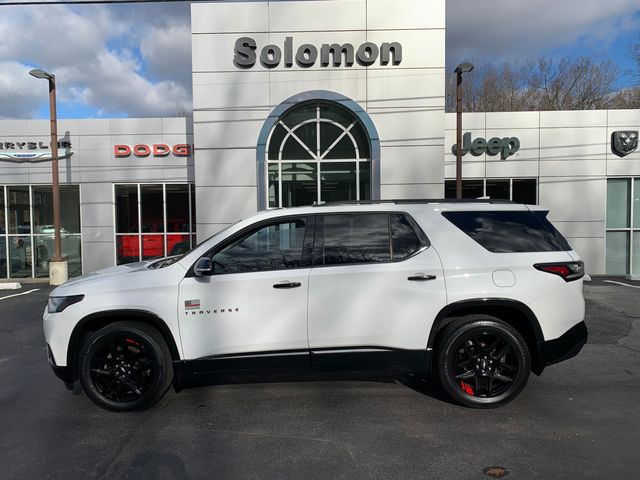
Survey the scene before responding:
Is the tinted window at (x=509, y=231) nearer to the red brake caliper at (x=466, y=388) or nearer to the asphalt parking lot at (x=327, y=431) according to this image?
the red brake caliper at (x=466, y=388)

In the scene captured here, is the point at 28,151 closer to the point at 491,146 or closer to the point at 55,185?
the point at 55,185

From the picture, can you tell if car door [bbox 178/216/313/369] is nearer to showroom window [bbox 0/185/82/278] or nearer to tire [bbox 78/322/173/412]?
tire [bbox 78/322/173/412]

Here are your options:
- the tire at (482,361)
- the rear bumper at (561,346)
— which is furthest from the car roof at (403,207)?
the rear bumper at (561,346)

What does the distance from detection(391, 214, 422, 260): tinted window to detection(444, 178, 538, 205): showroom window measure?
1098 cm

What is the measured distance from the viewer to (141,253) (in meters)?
15.7

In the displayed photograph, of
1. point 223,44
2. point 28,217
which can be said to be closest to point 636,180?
point 223,44

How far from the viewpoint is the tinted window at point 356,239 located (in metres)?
4.37

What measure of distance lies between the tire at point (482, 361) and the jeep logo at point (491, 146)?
11.0 m

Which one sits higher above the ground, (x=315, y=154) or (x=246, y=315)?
(x=315, y=154)

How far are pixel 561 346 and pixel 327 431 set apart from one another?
2291 mm

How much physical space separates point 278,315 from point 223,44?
10668mm

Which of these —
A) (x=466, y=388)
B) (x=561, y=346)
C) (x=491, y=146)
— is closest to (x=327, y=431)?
(x=466, y=388)

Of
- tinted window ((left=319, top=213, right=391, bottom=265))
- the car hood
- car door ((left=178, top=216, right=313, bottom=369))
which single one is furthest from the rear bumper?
the car hood

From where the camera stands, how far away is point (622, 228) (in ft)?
49.5
